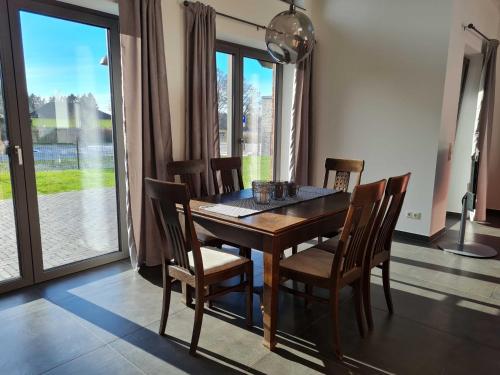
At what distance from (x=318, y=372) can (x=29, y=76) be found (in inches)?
113

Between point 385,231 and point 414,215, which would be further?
point 414,215

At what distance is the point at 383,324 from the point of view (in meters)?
2.41

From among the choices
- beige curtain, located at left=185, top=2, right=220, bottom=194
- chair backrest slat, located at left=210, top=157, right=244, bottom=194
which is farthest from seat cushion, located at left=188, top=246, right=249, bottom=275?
beige curtain, located at left=185, top=2, right=220, bottom=194

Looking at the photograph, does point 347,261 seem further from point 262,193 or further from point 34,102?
point 34,102

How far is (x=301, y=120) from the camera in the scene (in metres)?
4.64

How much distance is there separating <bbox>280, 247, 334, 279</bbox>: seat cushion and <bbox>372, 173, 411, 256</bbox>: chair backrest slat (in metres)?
0.33

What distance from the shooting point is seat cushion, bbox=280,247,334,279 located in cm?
212

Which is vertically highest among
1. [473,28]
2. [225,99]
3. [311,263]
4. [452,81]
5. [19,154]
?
[473,28]

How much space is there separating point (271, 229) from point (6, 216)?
6.92 feet

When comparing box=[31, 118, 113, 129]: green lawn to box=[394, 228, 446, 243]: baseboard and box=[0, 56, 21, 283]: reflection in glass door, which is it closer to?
box=[0, 56, 21, 283]: reflection in glass door

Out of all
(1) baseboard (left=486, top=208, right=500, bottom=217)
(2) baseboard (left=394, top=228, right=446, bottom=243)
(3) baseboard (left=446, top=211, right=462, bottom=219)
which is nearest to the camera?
(2) baseboard (left=394, top=228, right=446, bottom=243)

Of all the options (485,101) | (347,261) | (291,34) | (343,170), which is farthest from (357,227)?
(485,101)

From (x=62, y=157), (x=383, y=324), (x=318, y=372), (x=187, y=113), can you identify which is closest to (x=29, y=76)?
(x=62, y=157)

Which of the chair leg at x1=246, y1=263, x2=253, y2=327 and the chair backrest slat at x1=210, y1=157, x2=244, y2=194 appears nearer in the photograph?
the chair leg at x1=246, y1=263, x2=253, y2=327
